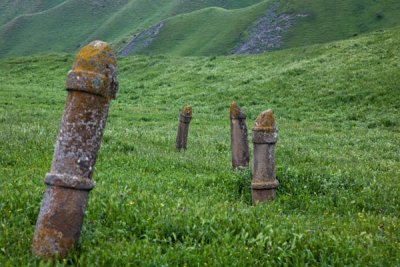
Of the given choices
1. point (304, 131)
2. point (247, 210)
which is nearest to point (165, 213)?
point (247, 210)

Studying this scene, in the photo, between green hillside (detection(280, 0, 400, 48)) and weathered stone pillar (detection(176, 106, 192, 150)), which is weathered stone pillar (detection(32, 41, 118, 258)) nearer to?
weathered stone pillar (detection(176, 106, 192, 150))

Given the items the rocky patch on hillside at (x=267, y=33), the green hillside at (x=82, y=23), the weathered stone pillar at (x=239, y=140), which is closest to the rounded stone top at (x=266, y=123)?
the weathered stone pillar at (x=239, y=140)

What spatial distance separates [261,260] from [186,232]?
1.14m

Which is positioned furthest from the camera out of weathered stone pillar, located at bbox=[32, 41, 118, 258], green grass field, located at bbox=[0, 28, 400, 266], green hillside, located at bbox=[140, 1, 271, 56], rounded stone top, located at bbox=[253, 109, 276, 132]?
green hillside, located at bbox=[140, 1, 271, 56]

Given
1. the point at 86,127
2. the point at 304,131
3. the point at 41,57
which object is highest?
the point at 41,57

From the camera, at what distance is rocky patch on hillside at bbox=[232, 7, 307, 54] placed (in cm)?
8168

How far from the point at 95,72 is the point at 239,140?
686 centimetres

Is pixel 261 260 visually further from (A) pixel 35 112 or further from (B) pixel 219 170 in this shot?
(A) pixel 35 112

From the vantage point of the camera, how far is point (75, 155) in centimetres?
520

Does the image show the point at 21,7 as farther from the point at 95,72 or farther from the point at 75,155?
the point at 75,155

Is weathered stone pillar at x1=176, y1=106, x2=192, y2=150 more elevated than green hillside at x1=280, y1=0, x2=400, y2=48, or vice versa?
green hillside at x1=280, y1=0, x2=400, y2=48

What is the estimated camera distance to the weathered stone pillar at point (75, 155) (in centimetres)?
509

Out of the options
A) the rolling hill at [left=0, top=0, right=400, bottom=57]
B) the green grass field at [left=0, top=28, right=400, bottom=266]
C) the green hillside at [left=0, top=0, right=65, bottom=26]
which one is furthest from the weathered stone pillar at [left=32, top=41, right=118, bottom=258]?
the green hillside at [left=0, top=0, right=65, bottom=26]

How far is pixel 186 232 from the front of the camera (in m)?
6.07
